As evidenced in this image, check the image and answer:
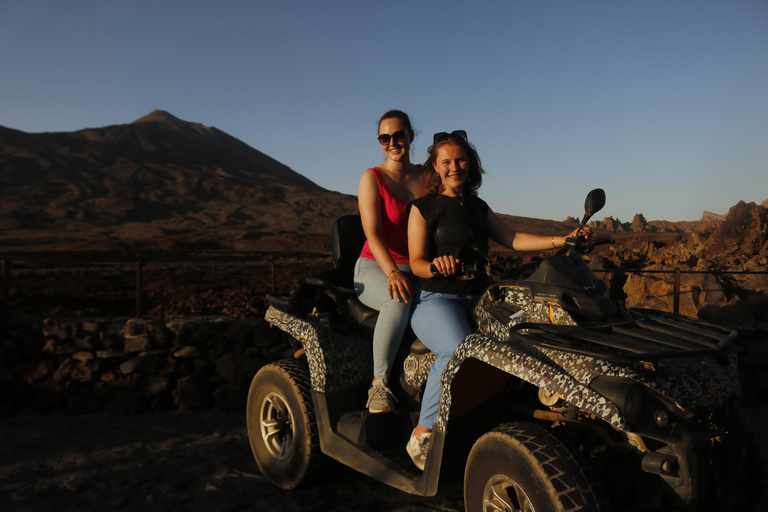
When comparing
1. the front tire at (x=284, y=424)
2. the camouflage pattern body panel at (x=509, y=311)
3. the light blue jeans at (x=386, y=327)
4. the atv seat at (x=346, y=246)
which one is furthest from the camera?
the atv seat at (x=346, y=246)

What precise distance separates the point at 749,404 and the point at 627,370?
5.11 m

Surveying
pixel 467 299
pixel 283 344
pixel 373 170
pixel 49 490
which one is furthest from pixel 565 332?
pixel 283 344

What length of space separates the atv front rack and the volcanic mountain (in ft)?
A: 88.7

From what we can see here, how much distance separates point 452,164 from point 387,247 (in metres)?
0.63

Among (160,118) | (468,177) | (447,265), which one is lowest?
(447,265)

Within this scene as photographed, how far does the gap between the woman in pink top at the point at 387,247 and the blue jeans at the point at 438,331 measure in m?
0.15

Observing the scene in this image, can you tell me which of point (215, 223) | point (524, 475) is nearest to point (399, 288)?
point (524, 475)

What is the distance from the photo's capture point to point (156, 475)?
153 inches

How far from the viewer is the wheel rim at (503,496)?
2.08 metres

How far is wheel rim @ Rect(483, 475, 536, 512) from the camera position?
208cm

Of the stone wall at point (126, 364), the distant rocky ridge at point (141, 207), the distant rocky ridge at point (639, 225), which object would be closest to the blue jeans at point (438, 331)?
the stone wall at point (126, 364)

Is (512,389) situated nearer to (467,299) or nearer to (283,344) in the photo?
(467,299)

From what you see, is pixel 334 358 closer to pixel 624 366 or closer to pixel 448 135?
pixel 448 135

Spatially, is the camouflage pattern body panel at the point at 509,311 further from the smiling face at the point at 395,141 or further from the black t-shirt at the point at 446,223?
the smiling face at the point at 395,141
